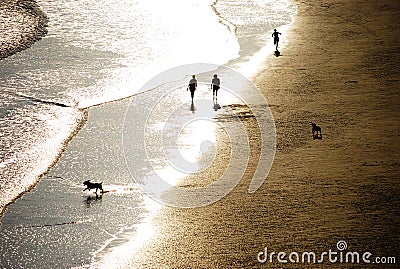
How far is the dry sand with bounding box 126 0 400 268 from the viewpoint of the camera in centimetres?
1188

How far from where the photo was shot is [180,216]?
13586mm

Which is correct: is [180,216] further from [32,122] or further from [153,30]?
[153,30]

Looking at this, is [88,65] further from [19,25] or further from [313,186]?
[313,186]

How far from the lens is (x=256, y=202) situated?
45.0 feet

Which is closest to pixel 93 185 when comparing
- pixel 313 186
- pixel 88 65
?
pixel 313 186

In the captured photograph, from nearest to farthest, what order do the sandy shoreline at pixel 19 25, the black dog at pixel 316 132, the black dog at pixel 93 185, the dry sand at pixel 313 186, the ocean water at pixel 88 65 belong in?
the dry sand at pixel 313 186, the ocean water at pixel 88 65, the black dog at pixel 93 185, the black dog at pixel 316 132, the sandy shoreline at pixel 19 25

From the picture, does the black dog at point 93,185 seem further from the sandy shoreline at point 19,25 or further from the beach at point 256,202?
the sandy shoreline at point 19,25

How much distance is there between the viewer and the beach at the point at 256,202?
39.3 ft

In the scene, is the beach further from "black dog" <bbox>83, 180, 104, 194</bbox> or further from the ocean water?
"black dog" <bbox>83, 180, 104, 194</bbox>

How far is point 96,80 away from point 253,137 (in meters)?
9.09

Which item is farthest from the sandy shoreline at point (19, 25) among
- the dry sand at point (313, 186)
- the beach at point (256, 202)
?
the dry sand at point (313, 186)

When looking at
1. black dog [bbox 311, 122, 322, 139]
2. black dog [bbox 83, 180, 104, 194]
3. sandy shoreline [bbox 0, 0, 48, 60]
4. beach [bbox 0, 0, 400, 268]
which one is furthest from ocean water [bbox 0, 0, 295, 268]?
black dog [bbox 311, 122, 322, 139]

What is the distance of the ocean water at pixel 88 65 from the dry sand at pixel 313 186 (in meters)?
1.61

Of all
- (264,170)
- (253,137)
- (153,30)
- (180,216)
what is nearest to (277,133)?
(253,137)
